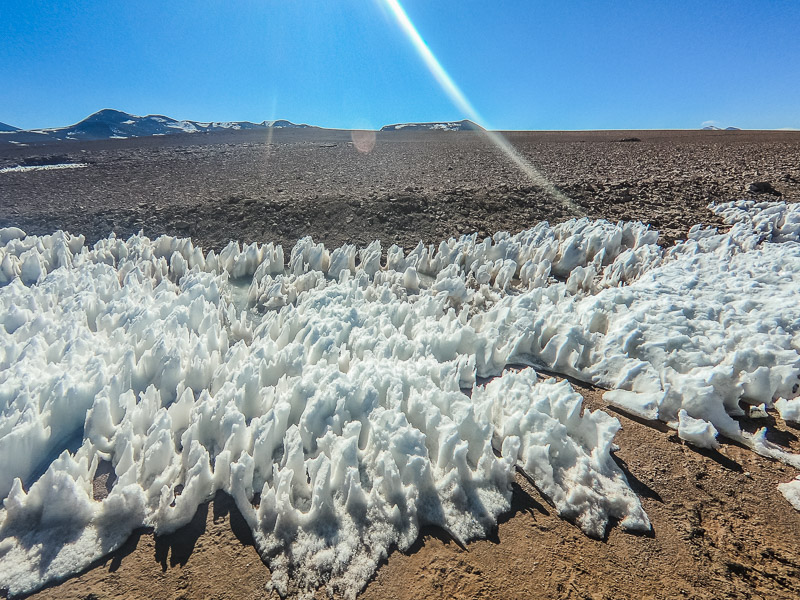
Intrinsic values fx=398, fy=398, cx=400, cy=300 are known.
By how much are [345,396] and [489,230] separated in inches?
217

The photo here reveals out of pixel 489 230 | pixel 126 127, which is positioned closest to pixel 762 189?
pixel 489 230

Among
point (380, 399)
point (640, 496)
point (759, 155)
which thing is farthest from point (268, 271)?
point (759, 155)

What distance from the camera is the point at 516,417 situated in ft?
9.12

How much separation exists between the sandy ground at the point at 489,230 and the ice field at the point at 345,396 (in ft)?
0.44

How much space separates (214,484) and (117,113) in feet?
272

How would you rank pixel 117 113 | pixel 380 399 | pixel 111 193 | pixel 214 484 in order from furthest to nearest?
pixel 117 113, pixel 111 193, pixel 380 399, pixel 214 484

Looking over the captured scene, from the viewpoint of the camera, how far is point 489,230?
7598 millimetres

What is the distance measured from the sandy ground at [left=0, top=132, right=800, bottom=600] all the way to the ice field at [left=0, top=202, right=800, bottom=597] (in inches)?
5.2

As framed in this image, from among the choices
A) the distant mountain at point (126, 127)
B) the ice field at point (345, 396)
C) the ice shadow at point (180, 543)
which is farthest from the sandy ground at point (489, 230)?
the distant mountain at point (126, 127)

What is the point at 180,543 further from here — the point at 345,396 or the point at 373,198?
the point at 373,198

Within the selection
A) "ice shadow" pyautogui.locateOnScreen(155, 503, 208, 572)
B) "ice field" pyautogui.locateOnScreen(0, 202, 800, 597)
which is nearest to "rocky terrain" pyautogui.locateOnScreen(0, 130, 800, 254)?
"ice field" pyautogui.locateOnScreen(0, 202, 800, 597)

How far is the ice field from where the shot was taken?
7.06 ft

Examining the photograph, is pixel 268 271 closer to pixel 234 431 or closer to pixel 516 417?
pixel 234 431

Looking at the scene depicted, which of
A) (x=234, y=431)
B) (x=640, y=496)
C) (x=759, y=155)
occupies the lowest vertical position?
(x=640, y=496)
